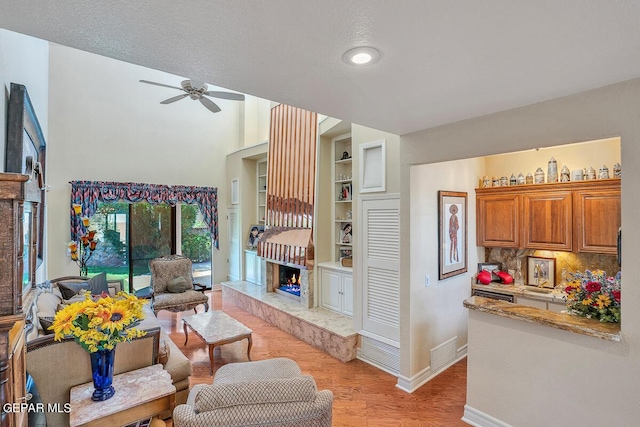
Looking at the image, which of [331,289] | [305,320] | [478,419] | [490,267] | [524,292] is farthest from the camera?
[331,289]

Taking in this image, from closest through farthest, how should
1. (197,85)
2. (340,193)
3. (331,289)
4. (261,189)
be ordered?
(197,85) < (331,289) < (340,193) < (261,189)

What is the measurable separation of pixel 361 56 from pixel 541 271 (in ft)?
12.2

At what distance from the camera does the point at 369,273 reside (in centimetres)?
365

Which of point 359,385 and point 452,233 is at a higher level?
point 452,233

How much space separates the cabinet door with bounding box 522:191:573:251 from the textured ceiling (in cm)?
199

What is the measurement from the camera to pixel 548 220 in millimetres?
3592

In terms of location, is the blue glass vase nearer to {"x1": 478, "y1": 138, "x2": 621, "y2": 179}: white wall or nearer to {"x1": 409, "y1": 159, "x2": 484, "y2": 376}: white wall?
{"x1": 409, "y1": 159, "x2": 484, "y2": 376}: white wall

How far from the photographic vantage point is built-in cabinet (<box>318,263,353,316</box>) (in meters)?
4.42

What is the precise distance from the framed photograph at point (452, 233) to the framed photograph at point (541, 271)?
0.84 metres

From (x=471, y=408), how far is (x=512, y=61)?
8.49 feet

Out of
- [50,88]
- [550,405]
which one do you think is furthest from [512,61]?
[50,88]

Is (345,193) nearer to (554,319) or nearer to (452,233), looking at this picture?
(452,233)

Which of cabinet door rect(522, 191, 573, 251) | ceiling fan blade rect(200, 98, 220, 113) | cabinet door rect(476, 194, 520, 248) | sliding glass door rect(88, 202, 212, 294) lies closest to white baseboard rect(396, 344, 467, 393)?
cabinet door rect(476, 194, 520, 248)

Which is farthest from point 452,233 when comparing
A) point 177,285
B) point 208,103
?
point 177,285
